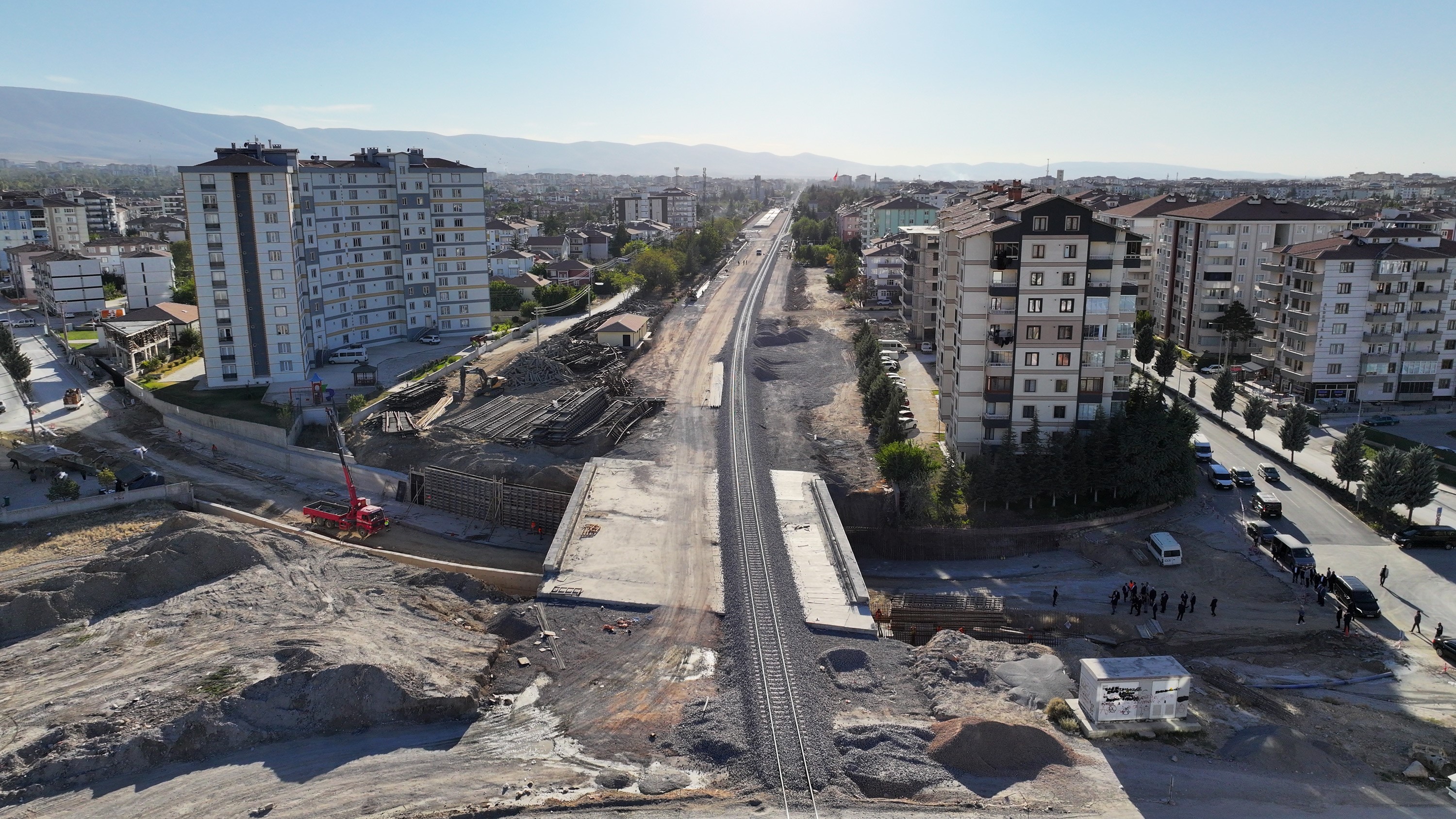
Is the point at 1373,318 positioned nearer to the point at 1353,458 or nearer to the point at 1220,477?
the point at 1353,458

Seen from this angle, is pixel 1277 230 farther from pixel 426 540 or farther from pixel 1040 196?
pixel 426 540

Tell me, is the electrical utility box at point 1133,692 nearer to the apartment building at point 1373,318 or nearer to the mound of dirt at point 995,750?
the mound of dirt at point 995,750

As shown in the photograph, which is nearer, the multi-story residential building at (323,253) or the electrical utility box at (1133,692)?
the electrical utility box at (1133,692)

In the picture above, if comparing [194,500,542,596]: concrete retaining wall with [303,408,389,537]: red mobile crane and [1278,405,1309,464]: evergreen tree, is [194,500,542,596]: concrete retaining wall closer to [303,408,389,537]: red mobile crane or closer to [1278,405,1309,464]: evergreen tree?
[303,408,389,537]: red mobile crane

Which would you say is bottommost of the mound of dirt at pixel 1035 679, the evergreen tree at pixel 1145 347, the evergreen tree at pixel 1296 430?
the mound of dirt at pixel 1035 679

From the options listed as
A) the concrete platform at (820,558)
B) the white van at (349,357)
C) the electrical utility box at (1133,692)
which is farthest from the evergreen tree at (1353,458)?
the white van at (349,357)

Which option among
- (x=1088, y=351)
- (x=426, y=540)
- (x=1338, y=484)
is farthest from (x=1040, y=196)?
(x=426, y=540)
